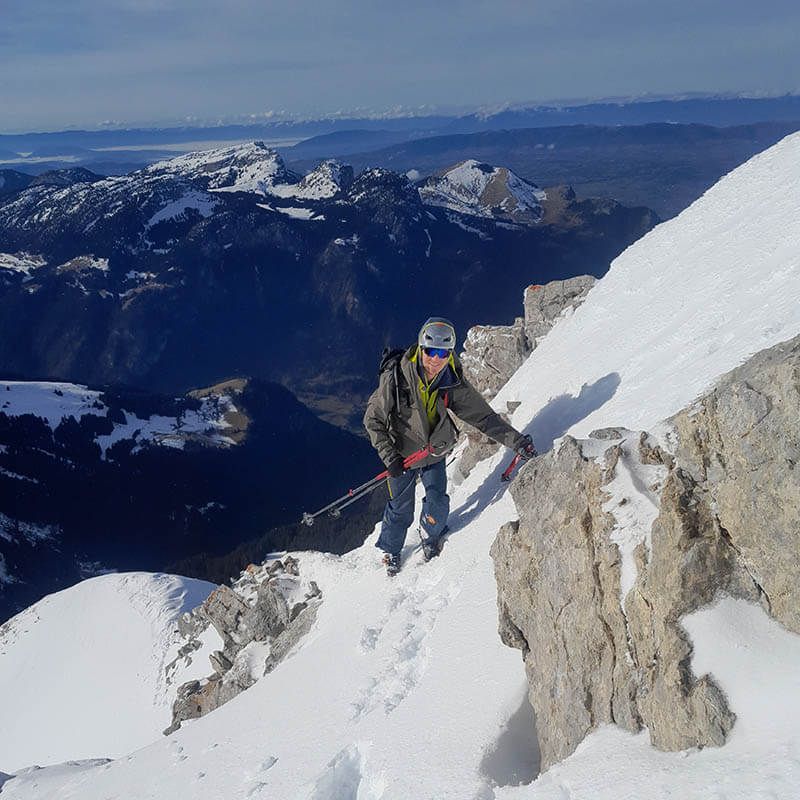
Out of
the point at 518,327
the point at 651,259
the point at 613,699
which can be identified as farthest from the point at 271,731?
the point at 518,327

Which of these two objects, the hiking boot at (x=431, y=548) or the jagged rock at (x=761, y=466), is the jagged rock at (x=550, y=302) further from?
the jagged rock at (x=761, y=466)

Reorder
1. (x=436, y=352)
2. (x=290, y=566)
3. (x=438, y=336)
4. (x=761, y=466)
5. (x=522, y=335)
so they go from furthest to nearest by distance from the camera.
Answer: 1. (x=522, y=335)
2. (x=290, y=566)
3. (x=436, y=352)
4. (x=438, y=336)
5. (x=761, y=466)

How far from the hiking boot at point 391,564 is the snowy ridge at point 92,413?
16890 cm

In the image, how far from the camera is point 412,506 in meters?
13.4

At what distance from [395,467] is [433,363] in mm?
2048

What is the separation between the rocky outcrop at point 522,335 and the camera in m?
23.4

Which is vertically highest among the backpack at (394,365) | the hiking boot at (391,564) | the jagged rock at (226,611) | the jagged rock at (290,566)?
the backpack at (394,365)

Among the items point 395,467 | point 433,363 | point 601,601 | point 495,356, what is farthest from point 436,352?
point 495,356

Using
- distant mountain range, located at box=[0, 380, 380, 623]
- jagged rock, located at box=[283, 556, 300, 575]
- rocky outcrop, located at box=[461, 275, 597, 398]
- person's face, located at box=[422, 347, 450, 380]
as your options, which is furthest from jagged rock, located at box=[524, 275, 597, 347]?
distant mountain range, located at box=[0, 380, 380, 623]

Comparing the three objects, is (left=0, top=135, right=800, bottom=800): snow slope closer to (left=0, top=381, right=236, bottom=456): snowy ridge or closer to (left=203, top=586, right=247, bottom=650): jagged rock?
(left=203, top=586, right=247, bottom=650): jagged rock

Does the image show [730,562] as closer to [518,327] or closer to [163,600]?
[518,327]

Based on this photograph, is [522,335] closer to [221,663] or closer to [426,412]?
[426,412]

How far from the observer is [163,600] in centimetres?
3434

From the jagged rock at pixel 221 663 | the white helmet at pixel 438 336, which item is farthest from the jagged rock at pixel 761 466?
the jagged rock at pixel 221 663
